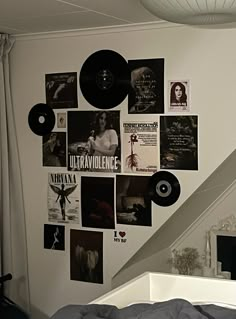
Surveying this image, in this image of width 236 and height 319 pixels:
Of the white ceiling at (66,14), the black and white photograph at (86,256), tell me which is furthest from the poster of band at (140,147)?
the white ceiling at (66,14)

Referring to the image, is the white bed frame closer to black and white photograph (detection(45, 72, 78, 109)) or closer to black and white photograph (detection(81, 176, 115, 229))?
black and white photograph (detection(81, 176, 115, 229))

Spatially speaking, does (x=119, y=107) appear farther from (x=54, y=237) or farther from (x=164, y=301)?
(x=164, y=301)

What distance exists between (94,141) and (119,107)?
0.26 meters

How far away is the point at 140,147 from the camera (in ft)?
10.3

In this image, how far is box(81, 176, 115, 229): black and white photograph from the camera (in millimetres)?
3238

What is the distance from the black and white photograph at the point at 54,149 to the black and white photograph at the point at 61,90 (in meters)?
0.18

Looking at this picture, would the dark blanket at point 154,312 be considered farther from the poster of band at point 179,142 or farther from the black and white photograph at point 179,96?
the black and white photograph at point 179,96

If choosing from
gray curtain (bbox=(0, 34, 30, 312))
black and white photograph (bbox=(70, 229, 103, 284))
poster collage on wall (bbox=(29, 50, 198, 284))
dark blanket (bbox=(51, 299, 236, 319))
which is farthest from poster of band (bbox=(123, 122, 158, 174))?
dark blanket (bbox=(51, 299, 236, 319))

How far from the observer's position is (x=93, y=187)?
329 cm

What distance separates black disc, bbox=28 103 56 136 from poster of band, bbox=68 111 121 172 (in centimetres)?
14

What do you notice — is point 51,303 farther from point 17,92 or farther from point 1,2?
point 1,2

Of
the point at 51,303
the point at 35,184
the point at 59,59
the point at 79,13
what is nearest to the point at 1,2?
the point at 79,13

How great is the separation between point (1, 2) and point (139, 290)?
54.6 inches

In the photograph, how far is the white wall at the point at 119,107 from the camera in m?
2.89
